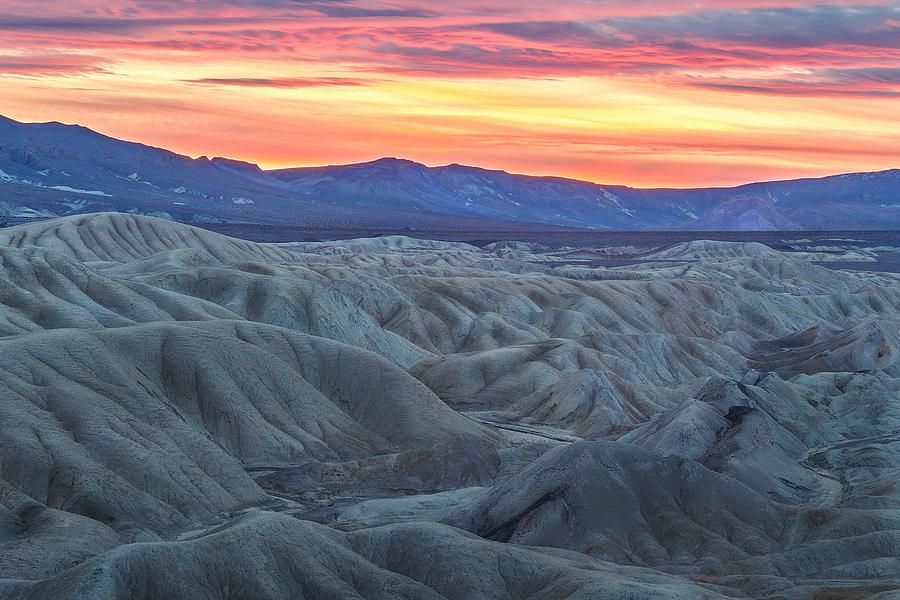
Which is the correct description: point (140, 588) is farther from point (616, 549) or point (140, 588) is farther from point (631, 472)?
point (631, 472)

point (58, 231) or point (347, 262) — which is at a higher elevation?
point (58, 231)

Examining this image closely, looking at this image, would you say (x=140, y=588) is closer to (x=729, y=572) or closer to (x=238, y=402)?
(x=729, y=572)

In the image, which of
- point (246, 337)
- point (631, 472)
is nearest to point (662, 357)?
point (246, 337)

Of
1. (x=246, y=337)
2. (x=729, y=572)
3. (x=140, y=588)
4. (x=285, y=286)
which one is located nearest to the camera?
(x=140, y=588)

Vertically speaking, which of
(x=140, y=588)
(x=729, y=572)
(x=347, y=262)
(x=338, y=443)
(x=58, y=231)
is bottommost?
(x=347, y=262)

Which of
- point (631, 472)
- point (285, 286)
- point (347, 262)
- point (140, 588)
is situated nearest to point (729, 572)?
point (631, 472)

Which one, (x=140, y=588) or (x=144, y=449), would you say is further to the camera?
(x=144, y=449)

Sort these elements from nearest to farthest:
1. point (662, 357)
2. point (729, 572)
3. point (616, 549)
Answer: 1. point (729, 572)
2. point (616, 549)
3. point (662, 357)
